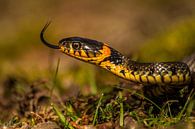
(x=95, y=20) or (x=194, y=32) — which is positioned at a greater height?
(x=95, y=20)

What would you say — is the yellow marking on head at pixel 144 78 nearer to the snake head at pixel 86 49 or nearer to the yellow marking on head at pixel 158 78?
the yellow marking on head at pixel 158 78

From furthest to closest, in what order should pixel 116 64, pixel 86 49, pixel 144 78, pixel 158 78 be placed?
pixel 86 49 < pixel 116 64 < pixel 144 78 < pixel 158 78

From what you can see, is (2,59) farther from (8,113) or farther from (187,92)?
(187,92)

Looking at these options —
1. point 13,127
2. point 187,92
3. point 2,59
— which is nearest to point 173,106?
point 187,92

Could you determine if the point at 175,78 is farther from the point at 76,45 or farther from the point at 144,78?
the point at 76,45

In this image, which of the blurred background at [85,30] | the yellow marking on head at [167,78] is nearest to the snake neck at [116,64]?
the yellow marking on head at [167,78]

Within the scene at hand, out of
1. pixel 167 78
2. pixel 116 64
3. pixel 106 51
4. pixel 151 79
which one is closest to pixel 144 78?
pixel 151 79

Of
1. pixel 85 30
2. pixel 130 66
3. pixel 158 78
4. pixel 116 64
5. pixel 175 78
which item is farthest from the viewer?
pixel 85 30
